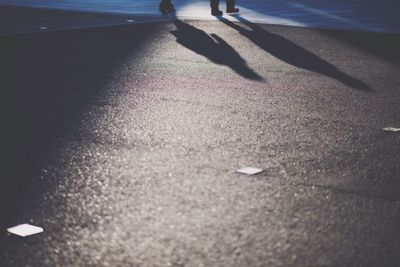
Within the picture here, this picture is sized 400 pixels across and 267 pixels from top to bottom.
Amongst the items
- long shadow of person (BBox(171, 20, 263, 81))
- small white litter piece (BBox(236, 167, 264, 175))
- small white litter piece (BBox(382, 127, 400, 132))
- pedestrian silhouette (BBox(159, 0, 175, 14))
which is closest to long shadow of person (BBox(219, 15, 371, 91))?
long shadow of person (BBox(171, 20, 263, 81))

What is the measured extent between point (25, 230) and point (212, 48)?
6.39m

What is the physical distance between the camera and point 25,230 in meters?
3.32

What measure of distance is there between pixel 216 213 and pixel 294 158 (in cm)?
109

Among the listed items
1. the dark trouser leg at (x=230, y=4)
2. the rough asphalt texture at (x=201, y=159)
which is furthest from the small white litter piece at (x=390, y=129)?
the dark trouser leg at (x=230, y=4)

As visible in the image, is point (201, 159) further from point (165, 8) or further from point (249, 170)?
point (165, 8)

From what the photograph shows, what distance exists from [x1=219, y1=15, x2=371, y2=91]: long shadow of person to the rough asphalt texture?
0.05 m

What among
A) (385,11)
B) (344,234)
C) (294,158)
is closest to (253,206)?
(344,234)

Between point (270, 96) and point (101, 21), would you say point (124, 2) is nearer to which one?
point (101, 21)

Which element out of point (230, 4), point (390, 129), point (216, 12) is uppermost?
point (230, 4)

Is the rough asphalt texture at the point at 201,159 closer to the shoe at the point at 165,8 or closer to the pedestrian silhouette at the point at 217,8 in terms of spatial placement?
the pedestrian silhouette at the point at 217,8

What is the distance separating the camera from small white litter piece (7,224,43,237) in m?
3.28

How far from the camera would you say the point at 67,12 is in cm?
1496

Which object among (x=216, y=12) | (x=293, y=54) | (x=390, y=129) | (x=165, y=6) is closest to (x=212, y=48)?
(x=293, y=54)

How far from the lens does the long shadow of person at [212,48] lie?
7919mm
